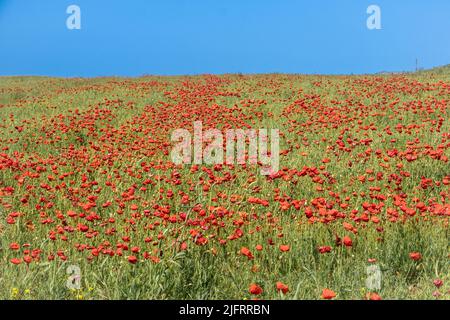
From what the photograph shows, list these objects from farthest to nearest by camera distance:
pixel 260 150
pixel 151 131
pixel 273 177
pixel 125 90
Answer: pixel 125 90, pixel 151 131, pixel 260 150, pixel 273 177

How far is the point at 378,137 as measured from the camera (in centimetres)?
958

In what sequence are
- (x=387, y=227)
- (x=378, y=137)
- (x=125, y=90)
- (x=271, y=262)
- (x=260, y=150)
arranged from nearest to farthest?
(x=271, y=262) < (x=387, y=227) < (x=260, y=150) < (x=378, y=137) < (x=125, y=90)

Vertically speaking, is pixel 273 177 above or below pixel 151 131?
below

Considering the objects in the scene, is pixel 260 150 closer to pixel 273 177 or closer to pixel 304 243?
pixel 273 177

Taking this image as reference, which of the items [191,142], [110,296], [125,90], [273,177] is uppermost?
[125,90]

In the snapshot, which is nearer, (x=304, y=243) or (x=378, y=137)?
(x=304, y=243)

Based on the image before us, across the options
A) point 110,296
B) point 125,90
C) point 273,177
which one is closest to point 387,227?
point 273,177

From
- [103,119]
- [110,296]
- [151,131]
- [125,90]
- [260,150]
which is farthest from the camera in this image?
[125,90]

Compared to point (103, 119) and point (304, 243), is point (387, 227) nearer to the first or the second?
point (304, 243)

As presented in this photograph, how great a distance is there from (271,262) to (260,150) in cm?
440

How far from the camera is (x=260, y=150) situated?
8.45 metres

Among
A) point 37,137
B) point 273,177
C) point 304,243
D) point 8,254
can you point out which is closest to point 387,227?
point 304,243

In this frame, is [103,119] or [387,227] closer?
[387,227]

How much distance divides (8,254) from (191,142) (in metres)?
5.46
